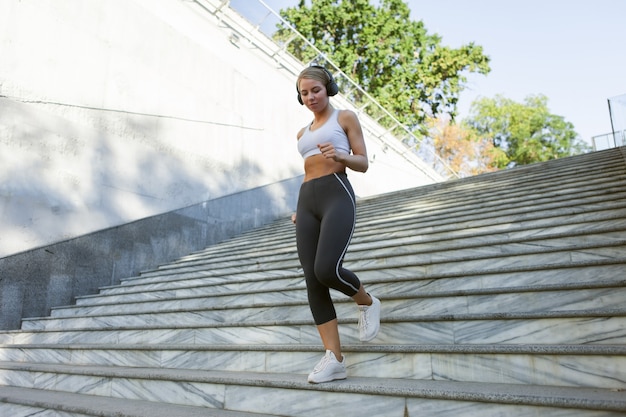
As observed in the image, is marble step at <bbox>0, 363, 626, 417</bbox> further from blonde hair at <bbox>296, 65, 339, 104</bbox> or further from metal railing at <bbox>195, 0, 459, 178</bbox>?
metal railing at <bbox>195, 0, 459, 178</bbox>

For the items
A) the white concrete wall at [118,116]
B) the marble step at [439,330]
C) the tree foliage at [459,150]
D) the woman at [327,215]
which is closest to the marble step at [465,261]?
the marble step at [439,330]

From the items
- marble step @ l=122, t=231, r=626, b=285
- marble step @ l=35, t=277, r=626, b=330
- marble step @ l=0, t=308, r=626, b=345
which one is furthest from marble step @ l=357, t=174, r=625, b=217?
marble step @ l=0, t=308, r=626, b=345

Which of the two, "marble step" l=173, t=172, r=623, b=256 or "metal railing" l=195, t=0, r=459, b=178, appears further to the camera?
"metal railing" l=195, t=0, r=459, b=178

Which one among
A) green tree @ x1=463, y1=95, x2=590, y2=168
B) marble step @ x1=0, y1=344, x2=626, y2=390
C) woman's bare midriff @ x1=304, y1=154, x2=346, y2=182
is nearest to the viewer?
marble step @ x1=0, y1=344, x2=626, y2=390

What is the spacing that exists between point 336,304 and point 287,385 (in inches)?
42.1

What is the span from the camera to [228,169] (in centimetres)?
894

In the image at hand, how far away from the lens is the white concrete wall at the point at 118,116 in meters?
5.77

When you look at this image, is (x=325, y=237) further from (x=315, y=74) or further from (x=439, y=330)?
(x=439, y=330)

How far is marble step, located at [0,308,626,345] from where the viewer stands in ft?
7.98

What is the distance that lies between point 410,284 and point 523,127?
3593 centimetres

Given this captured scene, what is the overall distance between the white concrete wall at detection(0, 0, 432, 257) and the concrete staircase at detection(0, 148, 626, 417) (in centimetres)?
146

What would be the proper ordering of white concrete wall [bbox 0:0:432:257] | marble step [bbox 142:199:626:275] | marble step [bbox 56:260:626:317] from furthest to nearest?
Result: white concrete wall [bbox 0:0:432:257]
marble step [bbox 142:199:626:275]
marble step [bbox 56:260:626:317]

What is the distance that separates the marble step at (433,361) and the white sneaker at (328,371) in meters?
0.26

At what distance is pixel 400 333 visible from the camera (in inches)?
118
